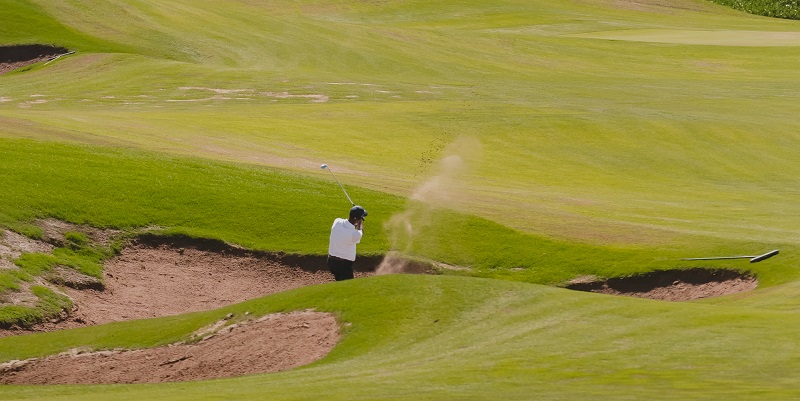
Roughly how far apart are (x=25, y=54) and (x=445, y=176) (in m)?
36.5

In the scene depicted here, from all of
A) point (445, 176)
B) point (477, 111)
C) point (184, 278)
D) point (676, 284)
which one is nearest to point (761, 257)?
point (676, 284)

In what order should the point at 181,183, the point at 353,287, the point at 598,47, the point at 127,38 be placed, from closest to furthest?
the point at 353,287 < the point at 181,183 < the point at 127,38 < the point at 598,47

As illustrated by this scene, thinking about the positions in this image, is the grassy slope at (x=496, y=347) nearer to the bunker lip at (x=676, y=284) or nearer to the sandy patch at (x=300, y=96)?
the bunker lip at (x=676, y=284)

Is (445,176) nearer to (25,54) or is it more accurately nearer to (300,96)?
(300,96)

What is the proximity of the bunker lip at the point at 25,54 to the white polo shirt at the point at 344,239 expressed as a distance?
4647 cm

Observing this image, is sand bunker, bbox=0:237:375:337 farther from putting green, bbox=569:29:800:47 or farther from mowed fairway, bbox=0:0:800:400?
putting green, bbox=569:29:800:47

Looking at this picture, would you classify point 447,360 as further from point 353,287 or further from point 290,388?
point 353,287

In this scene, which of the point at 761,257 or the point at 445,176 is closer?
the point at 761,257

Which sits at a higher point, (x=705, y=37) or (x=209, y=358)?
(x=705, y=37)

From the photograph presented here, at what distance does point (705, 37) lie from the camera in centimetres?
8412

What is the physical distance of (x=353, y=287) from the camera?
837 inches

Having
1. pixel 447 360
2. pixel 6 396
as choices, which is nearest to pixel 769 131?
pixel 447 360

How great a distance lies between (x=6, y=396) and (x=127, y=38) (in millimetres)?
53583

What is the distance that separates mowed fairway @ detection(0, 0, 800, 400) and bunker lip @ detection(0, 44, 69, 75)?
0.61 meters
